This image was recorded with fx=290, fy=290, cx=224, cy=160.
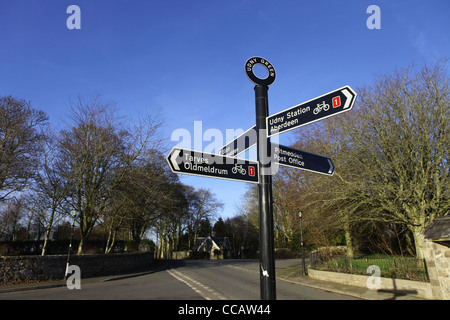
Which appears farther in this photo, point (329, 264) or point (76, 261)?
point (76, 261)

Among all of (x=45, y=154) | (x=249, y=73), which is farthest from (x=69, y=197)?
(x=249, y=73)

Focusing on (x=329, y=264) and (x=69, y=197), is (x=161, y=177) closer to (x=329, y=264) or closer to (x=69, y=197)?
(x=69, y=197)

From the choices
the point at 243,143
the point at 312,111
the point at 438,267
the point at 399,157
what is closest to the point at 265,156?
the point at 243,143

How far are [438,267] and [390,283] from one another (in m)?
2.76

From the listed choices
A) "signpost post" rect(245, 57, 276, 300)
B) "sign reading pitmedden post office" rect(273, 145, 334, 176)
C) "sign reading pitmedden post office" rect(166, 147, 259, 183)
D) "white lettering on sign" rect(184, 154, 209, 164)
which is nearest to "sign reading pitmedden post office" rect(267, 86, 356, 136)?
"signpost post" rect(245, 57, 276, 300)

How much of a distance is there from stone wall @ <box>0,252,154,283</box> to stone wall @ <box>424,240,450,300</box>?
17766 mm

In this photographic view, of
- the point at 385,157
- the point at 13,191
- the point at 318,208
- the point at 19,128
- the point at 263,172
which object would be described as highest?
the point at 19,128

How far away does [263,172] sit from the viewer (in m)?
3.02

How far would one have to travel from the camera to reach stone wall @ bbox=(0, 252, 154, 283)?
48.0ft

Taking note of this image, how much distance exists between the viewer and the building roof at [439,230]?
7.79m

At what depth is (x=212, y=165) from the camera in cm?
305

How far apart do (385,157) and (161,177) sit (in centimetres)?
1467

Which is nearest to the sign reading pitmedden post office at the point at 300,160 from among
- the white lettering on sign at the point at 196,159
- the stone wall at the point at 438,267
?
the white lettering on sign at the point at 196,159

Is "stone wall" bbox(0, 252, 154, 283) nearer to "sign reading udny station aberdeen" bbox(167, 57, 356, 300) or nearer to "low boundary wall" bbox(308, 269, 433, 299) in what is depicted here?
"low boundary wall" bbox(308, 269, 433, 299)
